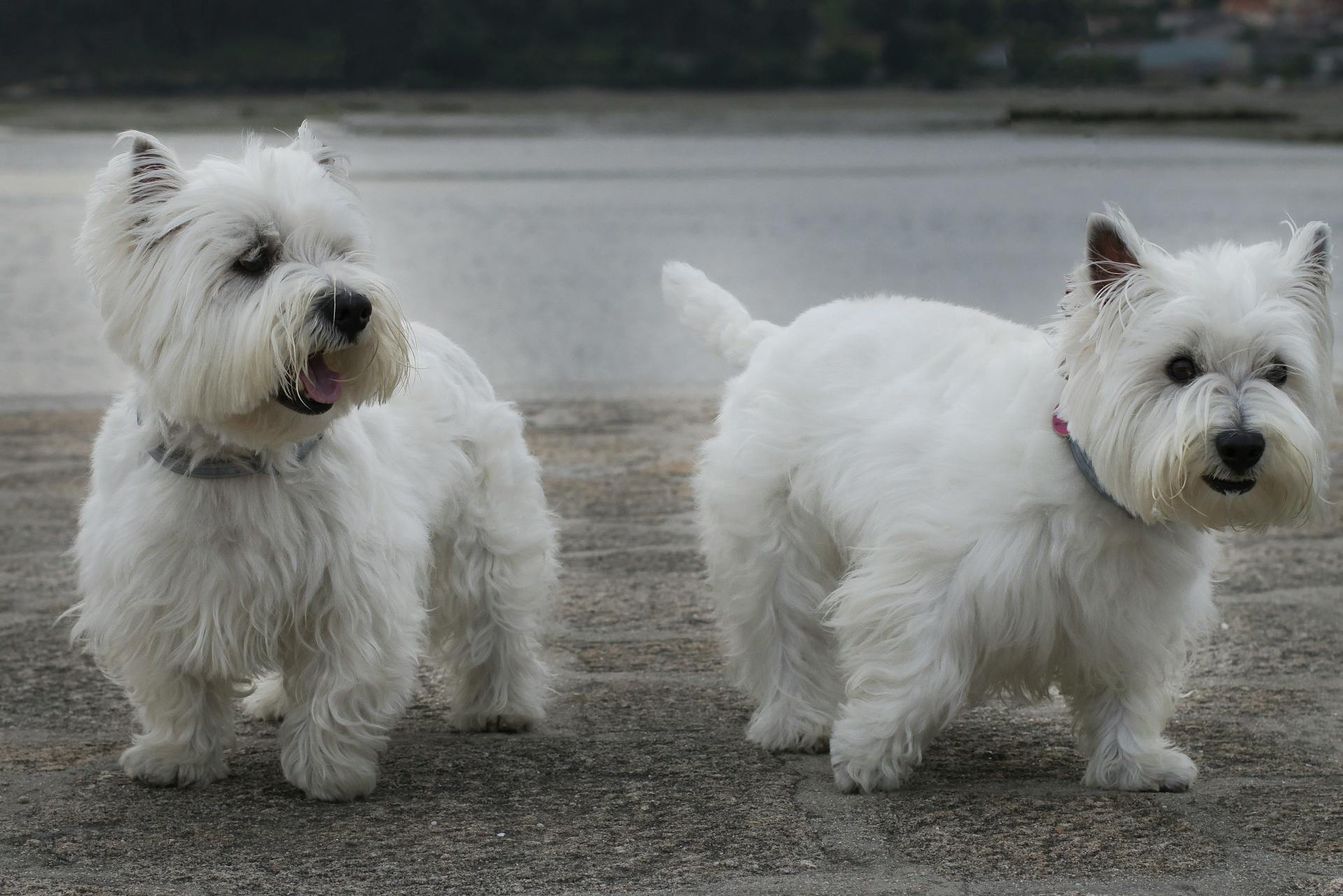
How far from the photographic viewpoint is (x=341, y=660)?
174 inches

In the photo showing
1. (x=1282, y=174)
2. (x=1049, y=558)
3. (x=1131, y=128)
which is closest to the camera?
(x=1049, y=558)

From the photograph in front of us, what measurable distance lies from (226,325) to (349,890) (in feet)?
4.40

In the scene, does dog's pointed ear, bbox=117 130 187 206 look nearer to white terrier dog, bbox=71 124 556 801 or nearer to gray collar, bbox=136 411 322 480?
white terrier dog, bbox=71 124 556 801

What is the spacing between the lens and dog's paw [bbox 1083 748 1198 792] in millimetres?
4441

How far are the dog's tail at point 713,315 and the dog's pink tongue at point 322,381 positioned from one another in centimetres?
173

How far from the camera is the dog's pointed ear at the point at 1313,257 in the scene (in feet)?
13.1

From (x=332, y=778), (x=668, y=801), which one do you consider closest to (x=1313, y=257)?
(x=668, y=801)

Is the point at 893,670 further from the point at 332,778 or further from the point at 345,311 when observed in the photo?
the point at 345,311

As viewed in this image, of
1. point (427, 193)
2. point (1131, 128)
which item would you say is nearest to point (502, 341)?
point (427, 193)

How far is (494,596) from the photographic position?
5.26 m

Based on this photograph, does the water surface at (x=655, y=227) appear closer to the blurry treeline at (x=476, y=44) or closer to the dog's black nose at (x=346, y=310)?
the dog's black nose at (x=346, y=310)

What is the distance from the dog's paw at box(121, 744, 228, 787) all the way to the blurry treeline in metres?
44.6

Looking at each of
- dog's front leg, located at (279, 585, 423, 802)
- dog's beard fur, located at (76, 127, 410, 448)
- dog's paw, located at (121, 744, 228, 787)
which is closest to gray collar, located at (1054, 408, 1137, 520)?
dog's beard fur, located at (76, 127, 410, 448)

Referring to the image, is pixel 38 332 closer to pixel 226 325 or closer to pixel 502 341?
pixel 502 341
